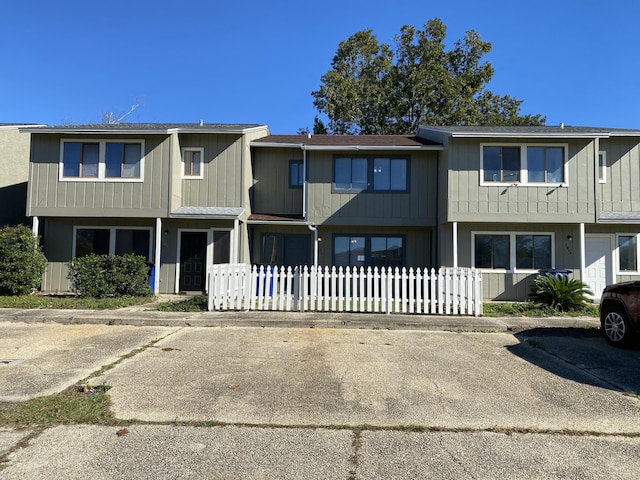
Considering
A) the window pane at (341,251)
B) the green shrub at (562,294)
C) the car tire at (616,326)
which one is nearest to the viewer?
the car tire at (616,326)

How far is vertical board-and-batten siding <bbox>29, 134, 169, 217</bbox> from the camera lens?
48.0ft

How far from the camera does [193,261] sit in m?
15.6

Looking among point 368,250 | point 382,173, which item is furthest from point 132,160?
point 368,250

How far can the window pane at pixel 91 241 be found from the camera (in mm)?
15641

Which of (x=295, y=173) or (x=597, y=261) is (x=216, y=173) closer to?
(x=295, y=173)

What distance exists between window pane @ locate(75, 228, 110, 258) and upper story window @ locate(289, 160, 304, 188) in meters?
6.95

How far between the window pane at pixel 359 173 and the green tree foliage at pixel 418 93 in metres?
15.1

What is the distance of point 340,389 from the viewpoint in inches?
209

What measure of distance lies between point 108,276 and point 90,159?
466cm

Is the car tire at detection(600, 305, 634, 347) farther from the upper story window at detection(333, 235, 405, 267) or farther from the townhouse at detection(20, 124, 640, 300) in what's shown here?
the upper story window at detection(333, 235, 405, 267)

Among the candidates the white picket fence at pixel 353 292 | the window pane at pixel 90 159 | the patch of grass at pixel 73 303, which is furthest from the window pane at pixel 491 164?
the window pane at pixel 90 159

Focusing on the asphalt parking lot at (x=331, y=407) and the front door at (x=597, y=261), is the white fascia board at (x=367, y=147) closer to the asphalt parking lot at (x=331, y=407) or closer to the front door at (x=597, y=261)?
the front door at (x=597, y=261)

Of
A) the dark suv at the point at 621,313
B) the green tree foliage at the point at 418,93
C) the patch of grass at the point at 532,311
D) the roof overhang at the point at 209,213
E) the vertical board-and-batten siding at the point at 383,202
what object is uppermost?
the green tree foliage at the point at 418,93

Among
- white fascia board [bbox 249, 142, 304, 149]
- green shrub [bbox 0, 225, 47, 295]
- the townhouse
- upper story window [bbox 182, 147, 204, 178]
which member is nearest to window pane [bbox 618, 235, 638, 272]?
the townhouse
